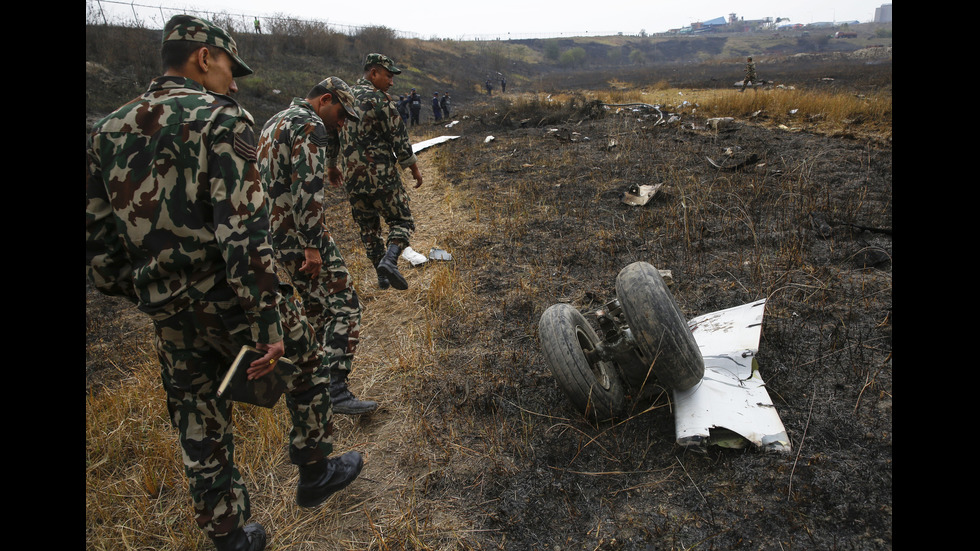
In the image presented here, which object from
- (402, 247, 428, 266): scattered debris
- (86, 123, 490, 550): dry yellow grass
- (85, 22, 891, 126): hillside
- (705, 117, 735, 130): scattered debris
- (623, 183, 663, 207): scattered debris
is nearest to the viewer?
(86, 123, 490, 550): dry yellow grass

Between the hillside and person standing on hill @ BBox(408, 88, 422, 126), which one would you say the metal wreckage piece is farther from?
person standing on hill @ BBox(408, 88, 422, 126)

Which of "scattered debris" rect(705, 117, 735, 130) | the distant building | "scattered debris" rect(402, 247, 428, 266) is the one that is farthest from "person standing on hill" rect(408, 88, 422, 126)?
the distant building

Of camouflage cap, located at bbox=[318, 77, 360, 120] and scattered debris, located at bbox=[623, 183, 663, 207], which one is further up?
camouflage cap, located at bbox=[318, 77, 360, 120]

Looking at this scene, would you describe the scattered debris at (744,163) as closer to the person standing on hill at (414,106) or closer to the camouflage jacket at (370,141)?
the camouflage jacket at (370,141)

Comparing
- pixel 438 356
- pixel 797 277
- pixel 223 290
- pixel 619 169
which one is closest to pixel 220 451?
pixel 223 290

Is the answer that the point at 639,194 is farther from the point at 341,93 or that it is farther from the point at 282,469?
the point at 282,469

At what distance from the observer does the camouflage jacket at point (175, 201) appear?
1636 millimetres

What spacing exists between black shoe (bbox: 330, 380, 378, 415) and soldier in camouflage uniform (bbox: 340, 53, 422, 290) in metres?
1.64

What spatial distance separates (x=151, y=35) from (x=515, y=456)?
2894 cm

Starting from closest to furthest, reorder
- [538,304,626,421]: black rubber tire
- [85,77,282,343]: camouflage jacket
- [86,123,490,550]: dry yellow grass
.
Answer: [85,77,282,343]: camouflage jacket
[86,123,490,550]: dry yellow grass
[538,304,626,421]: black rubber tire

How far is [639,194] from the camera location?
261 inches

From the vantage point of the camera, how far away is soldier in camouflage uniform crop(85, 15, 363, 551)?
64.8 inches

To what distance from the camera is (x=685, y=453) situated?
2430 millimetres

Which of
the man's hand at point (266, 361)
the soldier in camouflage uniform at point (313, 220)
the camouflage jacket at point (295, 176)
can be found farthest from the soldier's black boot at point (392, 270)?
the man's hand at point (266, 361)
